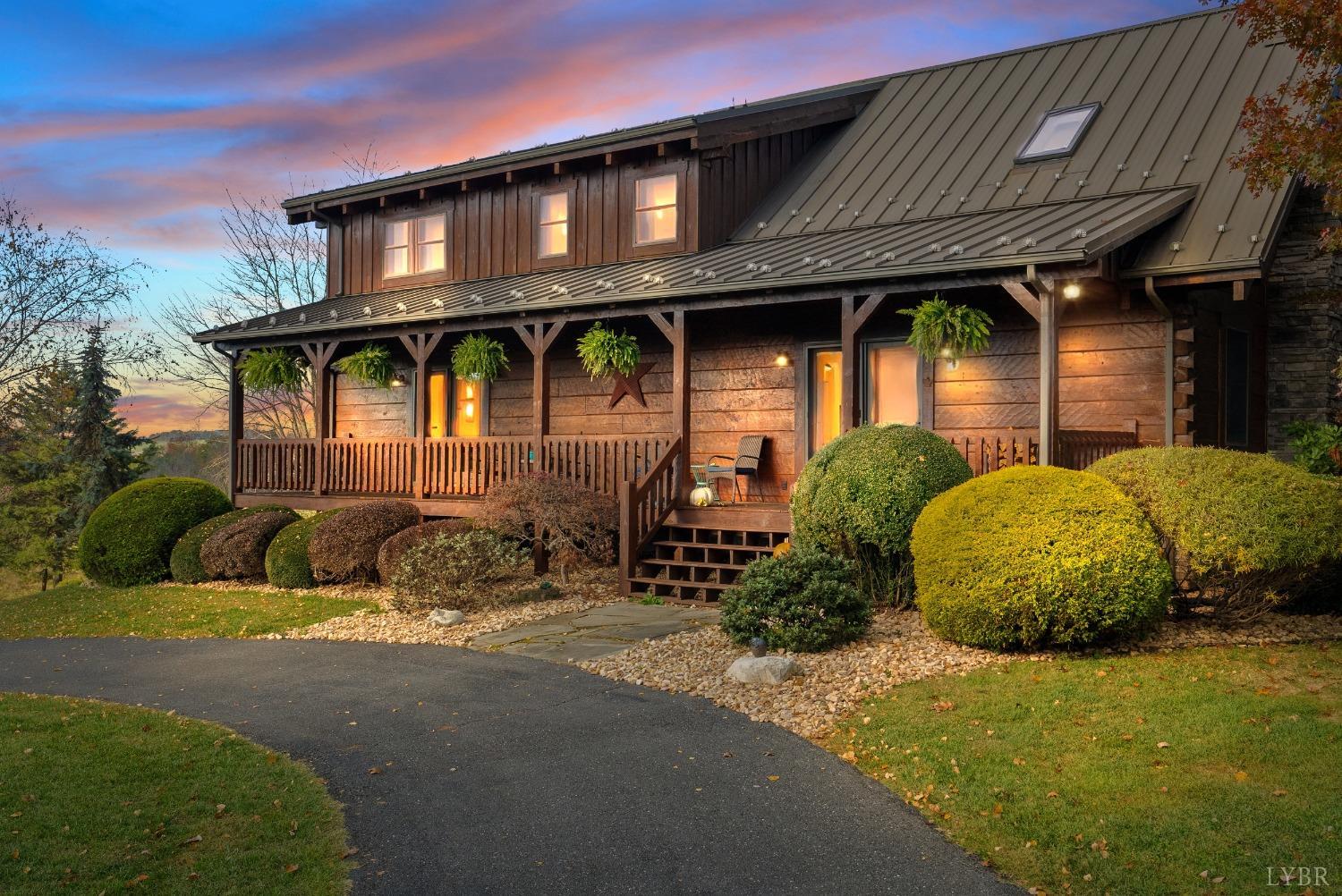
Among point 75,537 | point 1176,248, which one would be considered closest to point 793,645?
point 1176,248

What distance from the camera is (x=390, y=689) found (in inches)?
356

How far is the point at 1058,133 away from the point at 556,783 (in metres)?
12.8

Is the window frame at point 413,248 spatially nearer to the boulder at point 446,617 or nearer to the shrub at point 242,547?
the shrub at point 242,547

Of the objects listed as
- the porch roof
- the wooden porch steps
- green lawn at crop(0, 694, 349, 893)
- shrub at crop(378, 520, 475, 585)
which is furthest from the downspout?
green lawn at crop(0, 694, 349, 893)

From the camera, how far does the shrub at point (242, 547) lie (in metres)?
16.2

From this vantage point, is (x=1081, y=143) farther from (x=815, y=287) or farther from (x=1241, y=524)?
(x=1241, y=524)

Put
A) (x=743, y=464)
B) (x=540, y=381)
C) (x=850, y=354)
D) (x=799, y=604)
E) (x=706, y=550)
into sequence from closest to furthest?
(x=799, y=604) < (x=850, y=354) < (x=706, y=550) < (x=743, y=464) < (x=540, y=381)

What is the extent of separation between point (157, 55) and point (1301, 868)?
2262 centimetres

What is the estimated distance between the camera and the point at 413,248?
2059cm

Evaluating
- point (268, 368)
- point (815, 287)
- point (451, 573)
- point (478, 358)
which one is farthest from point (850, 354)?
point (268, 368)

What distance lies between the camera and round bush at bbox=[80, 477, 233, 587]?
56.1 feet

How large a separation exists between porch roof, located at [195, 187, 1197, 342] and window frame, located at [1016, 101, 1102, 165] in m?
1.35

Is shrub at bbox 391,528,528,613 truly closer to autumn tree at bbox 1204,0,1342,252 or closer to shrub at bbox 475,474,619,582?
shrub at bbox 475,474,619,582

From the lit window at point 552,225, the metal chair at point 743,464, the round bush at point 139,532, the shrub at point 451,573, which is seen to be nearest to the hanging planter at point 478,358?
the lit window at point 552,225
